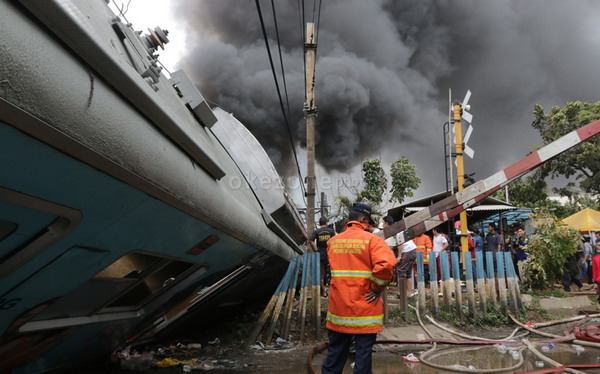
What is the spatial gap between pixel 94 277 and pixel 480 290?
5.80 meters

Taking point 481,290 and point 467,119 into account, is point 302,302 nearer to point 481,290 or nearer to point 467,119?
point 481,290

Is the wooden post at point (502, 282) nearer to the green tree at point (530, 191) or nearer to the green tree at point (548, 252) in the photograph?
the green tree at point (548, 252)

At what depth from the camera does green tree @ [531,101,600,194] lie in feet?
81.3

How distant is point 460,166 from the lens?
8445 millimetres

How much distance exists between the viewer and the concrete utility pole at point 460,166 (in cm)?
830

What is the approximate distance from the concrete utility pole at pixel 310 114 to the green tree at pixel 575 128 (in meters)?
18.1

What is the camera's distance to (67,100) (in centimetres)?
144

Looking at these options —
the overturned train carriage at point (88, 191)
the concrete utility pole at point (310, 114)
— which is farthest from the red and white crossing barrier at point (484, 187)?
the concrete utility pole at point (310, 114)

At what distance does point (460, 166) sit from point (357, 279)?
18.4ft

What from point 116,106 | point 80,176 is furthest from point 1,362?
point 116,106

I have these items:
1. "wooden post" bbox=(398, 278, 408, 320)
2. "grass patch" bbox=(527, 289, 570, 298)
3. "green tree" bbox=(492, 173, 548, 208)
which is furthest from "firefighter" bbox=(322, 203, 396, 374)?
"green tree" bbox=(492, 173, 548, 208)

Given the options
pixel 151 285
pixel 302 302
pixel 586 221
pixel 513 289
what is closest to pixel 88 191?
pixel 151 285

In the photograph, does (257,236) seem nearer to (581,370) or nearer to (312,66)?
(581,370)

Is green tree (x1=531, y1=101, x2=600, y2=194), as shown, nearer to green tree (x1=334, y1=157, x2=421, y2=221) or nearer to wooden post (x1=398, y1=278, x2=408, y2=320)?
green tree (x1=334, y1=157, x2=421, y2=221)
